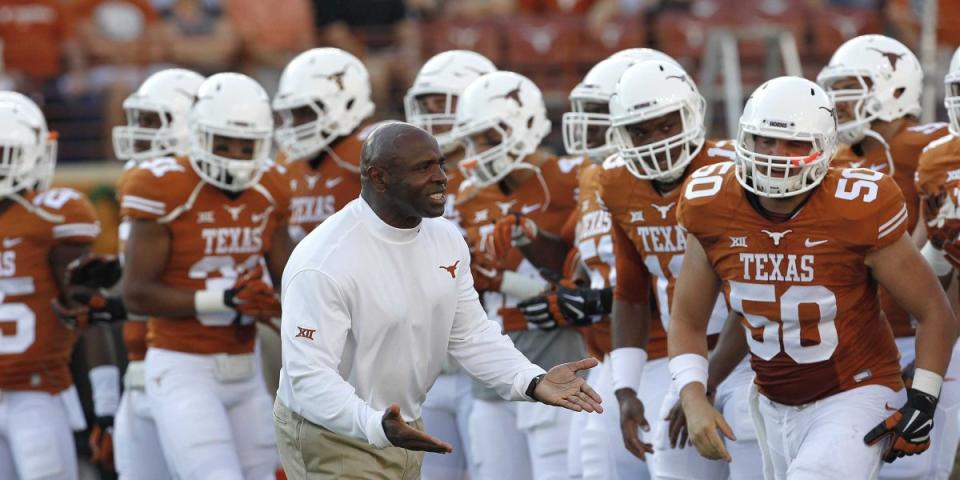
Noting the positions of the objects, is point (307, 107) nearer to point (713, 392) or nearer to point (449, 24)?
point (713, 392)

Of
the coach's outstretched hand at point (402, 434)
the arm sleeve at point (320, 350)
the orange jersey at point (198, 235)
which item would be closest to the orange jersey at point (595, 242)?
the orange jersey at point (198, 235)

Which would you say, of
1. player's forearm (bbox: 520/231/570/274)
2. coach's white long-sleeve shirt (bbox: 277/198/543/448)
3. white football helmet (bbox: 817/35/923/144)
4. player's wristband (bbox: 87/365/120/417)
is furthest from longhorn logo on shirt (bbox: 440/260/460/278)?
player's wristband (bbox: 87/365/120/417)

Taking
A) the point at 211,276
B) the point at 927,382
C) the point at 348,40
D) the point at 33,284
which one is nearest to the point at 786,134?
the point at 927,382

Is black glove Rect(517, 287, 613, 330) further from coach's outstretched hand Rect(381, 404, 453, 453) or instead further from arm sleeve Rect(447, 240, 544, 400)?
coach's outstretched hand Rect(381, 404, 453, 453)

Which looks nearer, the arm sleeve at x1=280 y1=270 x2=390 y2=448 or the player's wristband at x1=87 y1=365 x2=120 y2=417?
the arm sleeve at x1=280 y1=270 x2=390 y2=448

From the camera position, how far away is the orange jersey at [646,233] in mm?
4930

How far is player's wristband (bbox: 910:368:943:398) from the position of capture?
4113mm

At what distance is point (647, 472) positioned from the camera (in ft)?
17.7

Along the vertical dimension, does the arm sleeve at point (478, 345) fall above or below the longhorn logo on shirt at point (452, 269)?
below

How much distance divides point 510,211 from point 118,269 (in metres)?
1.72

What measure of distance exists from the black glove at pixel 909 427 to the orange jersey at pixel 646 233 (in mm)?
956

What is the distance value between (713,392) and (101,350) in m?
3.20

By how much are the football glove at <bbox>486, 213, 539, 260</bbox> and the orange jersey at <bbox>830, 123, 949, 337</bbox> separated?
1149 mm

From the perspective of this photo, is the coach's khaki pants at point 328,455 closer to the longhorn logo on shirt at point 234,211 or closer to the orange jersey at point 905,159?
the longhorn logo on shirt at point 234,211
